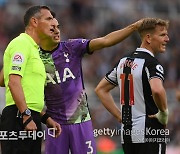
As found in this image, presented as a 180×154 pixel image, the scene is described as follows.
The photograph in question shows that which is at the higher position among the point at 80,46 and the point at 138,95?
the point at 80,46

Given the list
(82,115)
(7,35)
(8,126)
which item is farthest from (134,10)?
(8,126)

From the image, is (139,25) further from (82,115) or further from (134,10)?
(134,10)

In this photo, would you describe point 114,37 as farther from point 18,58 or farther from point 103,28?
point 103,28

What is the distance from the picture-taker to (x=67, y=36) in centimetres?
1942

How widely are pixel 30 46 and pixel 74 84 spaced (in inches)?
50.4

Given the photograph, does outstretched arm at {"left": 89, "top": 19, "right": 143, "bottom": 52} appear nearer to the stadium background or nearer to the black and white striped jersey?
the black and white striped jersey

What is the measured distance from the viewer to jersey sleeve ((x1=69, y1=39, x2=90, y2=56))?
961 cm

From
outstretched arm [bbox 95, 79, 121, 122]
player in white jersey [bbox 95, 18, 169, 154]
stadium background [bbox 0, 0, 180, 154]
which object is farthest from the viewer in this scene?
stadium background [bbox 0, 0, 180, 154]

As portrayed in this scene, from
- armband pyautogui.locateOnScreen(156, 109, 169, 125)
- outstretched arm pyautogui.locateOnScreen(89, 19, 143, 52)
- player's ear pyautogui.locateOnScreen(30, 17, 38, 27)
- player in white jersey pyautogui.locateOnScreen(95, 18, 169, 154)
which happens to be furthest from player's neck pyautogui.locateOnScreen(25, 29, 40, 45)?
armband pyautogui.locateOnScreen(156, 109, 169, 125)

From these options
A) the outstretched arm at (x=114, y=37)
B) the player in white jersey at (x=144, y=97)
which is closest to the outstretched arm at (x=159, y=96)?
the player in white jersey at (x=144, y=97)

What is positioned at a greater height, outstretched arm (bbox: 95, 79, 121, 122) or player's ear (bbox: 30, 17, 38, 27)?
player's ear (bbox: 30, 17, 38, 27)

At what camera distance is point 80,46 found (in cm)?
966

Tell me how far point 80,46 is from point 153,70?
1165 millimetres

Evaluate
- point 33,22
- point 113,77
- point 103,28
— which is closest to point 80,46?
point 113,77
